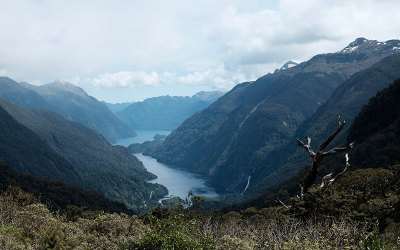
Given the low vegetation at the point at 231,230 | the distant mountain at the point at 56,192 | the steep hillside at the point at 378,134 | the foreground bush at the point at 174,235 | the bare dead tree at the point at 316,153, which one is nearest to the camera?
the foreground bush at the point at 174,235

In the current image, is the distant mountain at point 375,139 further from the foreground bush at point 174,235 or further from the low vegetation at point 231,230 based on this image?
the foreground bush at point 174,235

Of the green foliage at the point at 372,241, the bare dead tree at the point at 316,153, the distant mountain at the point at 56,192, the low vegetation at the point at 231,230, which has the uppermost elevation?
the bare dead tree at the point at 316,153

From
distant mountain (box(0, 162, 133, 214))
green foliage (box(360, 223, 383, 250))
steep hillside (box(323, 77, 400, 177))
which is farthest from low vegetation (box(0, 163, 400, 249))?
distant mountain (box(0, 162, 133, 214))

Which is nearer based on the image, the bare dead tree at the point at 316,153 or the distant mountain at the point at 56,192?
the bare dead tree at the point at 316,153

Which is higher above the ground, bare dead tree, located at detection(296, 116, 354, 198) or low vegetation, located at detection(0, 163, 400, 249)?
bare dead tree, located at detection(296, 116, 354, 198)

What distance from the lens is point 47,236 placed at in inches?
839

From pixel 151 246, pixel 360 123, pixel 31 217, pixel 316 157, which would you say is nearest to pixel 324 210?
pixel 316 157

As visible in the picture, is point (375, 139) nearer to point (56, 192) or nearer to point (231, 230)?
point (231, 230)

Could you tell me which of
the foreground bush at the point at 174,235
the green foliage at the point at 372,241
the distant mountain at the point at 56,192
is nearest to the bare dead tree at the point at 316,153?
the foreground bush at the point at 174,235

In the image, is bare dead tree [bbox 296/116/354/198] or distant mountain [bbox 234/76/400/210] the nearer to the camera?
bare dead tree [bbox 296/116/354/198]

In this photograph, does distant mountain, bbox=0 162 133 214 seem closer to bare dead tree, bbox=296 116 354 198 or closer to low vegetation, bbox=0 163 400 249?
low vegetation, bbox=0 163 400 249

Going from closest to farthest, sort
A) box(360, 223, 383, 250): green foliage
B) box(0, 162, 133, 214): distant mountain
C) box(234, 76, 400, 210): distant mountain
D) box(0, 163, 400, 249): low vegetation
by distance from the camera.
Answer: box(360, 223, 383, 250): green foliage, box(0, 163, 400, 249): low vegetation, box(234, 76, 400, 210): distant mountain, box(0, 162, 133, 214): distant mountain

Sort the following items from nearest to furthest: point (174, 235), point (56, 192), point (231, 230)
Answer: point (174, 235), point (231, 230), point (56, 192)

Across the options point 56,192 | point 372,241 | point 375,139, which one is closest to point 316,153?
point 372,241
